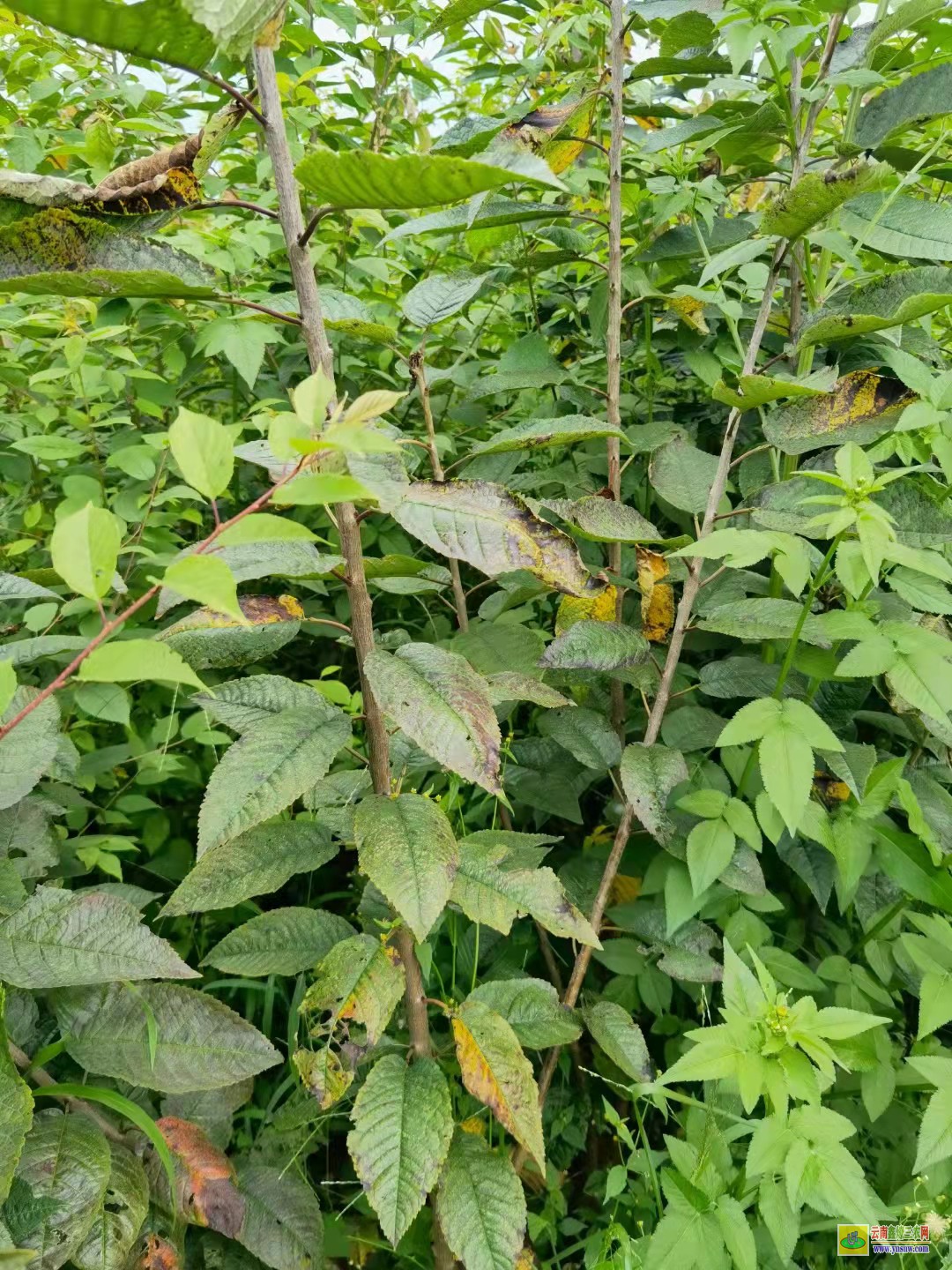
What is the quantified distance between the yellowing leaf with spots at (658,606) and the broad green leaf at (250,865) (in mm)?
620

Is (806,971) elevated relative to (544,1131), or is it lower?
elevated

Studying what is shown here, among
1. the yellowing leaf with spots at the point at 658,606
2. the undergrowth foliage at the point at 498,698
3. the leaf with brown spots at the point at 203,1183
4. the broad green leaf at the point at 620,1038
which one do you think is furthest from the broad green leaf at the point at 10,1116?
the yellowing leaf with spots at the point at 658,606

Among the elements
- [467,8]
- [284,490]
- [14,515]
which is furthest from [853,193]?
[14,515]

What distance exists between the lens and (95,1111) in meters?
1.15

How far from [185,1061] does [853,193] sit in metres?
1.41

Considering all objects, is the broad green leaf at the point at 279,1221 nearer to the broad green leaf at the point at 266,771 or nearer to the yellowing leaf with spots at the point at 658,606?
the broad green leaf at the point at 266,771

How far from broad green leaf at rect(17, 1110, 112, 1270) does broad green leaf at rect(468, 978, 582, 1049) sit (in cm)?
48

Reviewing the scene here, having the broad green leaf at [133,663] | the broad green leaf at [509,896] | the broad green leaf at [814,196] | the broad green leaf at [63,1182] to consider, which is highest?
the broad green leaf at [814,196]

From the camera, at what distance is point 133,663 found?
0.65m

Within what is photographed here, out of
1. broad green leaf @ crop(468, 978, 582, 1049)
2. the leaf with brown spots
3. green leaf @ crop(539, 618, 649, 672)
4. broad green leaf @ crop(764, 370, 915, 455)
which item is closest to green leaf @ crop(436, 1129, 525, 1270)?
broad green leaf @ crop(468, 978, 582, 1049)

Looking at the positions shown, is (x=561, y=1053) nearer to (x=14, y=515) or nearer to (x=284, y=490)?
(x=284, y=490)

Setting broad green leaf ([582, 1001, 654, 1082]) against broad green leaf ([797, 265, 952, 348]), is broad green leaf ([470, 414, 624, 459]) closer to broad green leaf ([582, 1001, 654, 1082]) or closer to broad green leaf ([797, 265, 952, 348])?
broad green leaf ([797, 265, 952, 348])

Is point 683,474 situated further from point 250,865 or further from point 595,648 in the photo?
point 250,865

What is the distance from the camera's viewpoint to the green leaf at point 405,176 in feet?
2.44
